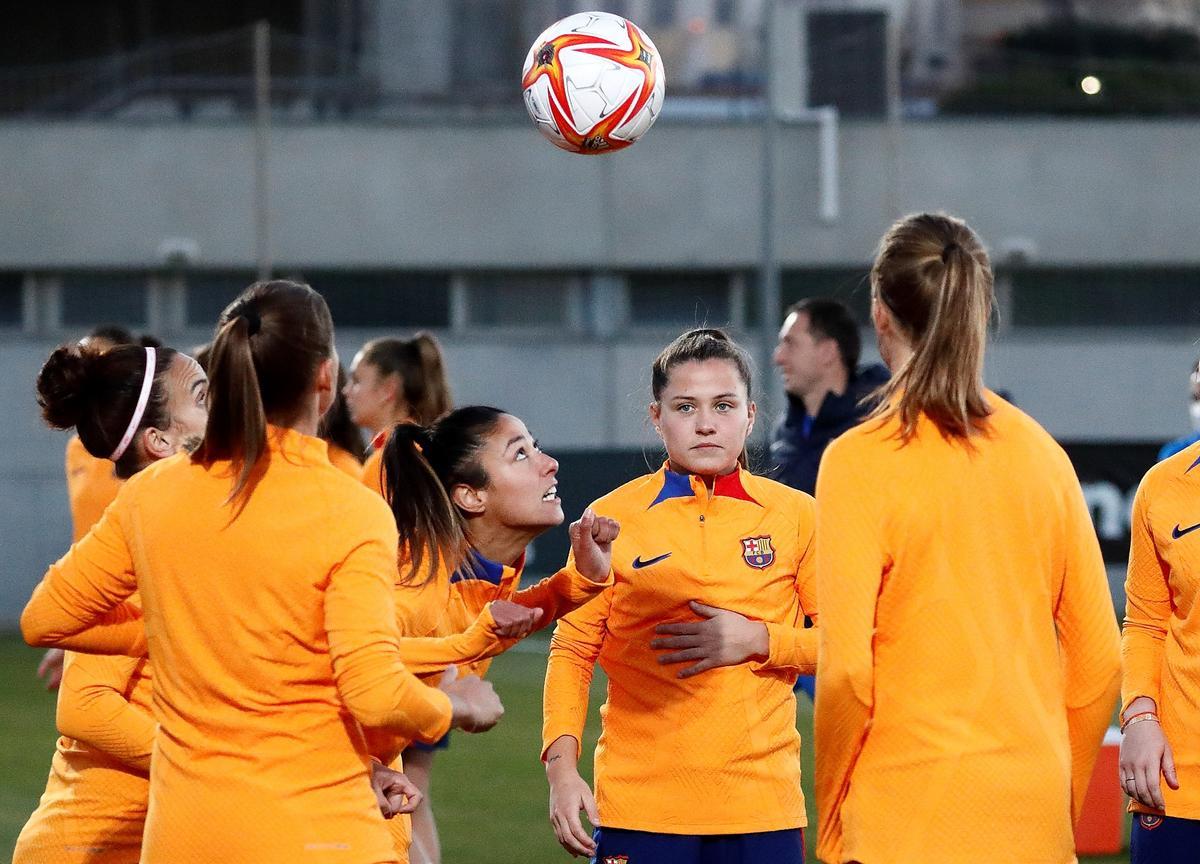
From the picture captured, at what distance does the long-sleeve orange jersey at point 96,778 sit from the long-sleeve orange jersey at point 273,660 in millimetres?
721

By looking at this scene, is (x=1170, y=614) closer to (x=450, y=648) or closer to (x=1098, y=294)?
(x=450, y=648)

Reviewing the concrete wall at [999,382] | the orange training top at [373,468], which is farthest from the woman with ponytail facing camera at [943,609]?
the concrete wall at [999,382]

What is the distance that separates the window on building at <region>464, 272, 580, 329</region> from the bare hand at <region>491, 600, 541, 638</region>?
18120mm

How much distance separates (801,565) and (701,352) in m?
0.59

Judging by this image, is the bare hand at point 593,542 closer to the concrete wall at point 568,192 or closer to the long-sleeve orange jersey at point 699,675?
the long-sleeve orange jersey at point 699,675

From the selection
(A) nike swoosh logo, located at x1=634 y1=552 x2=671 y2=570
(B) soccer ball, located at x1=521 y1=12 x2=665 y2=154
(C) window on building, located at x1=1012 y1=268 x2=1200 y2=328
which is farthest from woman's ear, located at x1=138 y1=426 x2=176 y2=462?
(C) window on building, located at x1=1012 y1=268 x2=1200 y2=328

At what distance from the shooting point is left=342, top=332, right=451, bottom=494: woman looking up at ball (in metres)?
6.93

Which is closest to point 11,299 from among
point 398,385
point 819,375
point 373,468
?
point 819,375

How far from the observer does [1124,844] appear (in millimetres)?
6945

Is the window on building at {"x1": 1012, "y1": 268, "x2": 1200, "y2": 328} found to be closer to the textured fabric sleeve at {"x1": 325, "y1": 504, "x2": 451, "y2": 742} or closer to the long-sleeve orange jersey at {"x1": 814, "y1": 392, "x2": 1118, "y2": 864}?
the long-sleeve orange jersey at {"x1": 814, "y1": 392, "x2": 1118, "y2": 864}

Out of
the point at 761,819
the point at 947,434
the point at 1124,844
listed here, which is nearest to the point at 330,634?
the point at 947,434

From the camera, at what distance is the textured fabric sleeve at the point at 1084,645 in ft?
9.95

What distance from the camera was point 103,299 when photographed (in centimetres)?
2122

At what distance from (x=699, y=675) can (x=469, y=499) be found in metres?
0.68
